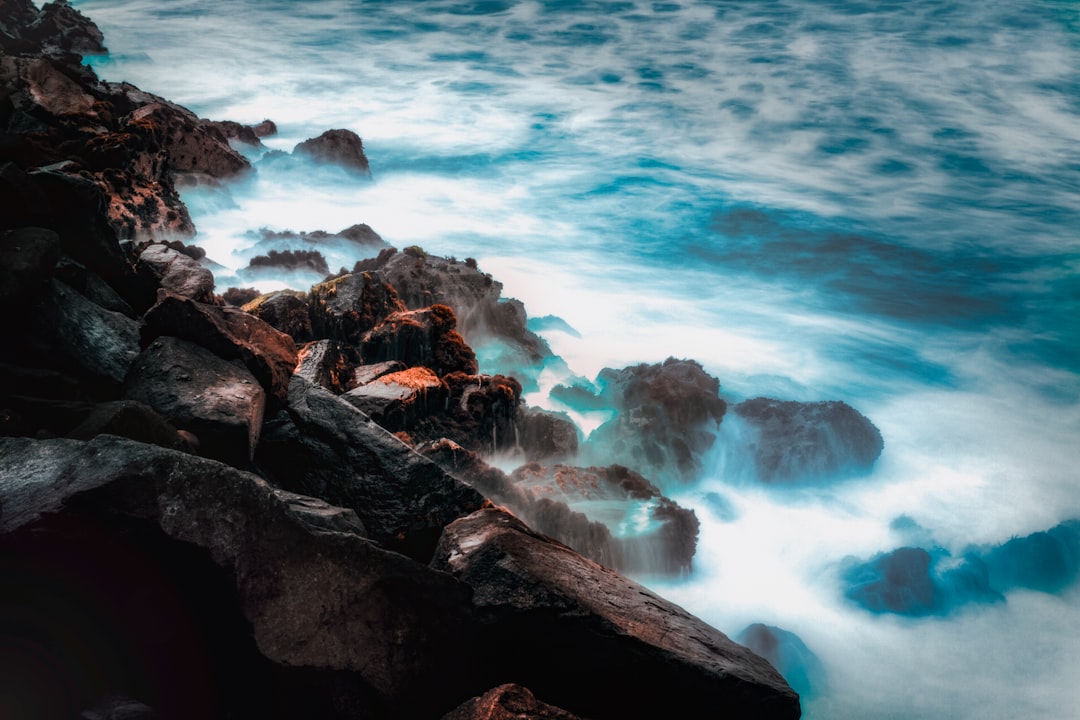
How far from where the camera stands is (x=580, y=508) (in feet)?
61.6

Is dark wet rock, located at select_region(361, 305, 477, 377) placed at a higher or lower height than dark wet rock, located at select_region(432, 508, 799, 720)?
lower

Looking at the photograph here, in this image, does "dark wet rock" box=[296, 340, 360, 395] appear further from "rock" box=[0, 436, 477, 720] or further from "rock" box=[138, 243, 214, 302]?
"rock" box=[0, 436, 477, 720]

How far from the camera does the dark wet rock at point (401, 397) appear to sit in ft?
47.8

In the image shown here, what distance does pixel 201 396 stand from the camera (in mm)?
8375

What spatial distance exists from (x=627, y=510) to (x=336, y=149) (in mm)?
31525

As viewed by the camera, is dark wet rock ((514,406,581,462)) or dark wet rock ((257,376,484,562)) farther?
dark wet rock ((514,406,581,462))

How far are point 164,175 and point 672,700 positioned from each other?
90.4 ft

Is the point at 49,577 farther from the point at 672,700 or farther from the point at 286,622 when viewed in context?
the point at 672,700

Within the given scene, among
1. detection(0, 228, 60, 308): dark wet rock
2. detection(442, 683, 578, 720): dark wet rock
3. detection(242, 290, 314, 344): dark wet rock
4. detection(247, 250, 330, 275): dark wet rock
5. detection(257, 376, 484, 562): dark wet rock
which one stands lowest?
detection(247, 250, 330, 275): dark wet rock

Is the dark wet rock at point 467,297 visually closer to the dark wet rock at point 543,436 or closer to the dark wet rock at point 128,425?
the dark wet rock at point 543,436

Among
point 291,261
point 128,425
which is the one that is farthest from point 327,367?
point 291,261

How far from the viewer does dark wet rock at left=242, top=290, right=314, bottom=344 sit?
16.8m

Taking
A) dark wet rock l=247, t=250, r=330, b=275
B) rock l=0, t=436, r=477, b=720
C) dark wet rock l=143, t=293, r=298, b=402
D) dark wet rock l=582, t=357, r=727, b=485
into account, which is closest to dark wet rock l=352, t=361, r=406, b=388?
dark wet rock l=143, t=293, r=298, b=402

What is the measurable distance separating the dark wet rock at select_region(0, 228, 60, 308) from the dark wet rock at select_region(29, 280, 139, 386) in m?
0.24
